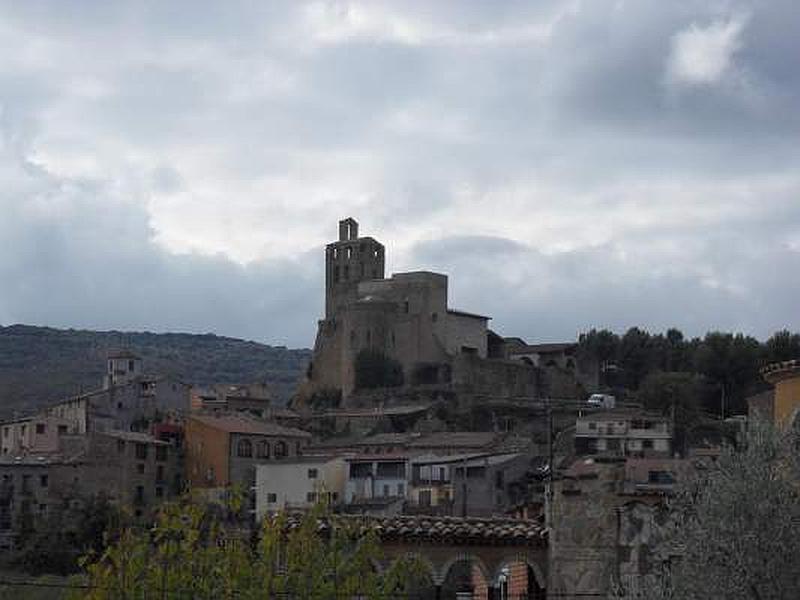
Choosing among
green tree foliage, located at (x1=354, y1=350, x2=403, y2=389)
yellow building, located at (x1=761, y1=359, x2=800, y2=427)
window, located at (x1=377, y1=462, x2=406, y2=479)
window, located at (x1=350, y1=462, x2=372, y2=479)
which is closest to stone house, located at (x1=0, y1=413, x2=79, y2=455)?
window, located at (x1=350, y1=462, x2=372, y2=479)

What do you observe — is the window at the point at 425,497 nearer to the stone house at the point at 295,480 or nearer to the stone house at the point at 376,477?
the stone house at the point at 376,477

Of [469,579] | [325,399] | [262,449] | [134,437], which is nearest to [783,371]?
[469,579]

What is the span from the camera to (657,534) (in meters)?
30.1

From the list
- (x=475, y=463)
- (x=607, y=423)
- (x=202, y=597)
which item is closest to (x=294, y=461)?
(x=475, y=463)

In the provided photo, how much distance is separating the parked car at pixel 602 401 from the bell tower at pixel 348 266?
24554 millimetres

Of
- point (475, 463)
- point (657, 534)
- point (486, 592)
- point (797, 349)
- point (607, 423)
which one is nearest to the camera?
point (657, 534)

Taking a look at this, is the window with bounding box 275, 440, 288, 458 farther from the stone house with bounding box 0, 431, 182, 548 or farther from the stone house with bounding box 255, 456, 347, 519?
the stone house with bounding box 255, 456, 347, 519

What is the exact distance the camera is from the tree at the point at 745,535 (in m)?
23.8

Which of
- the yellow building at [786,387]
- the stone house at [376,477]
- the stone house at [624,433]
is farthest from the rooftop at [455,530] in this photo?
the stone house at [624,433]

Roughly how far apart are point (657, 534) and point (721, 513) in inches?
241

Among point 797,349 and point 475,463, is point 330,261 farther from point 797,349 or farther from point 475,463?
point 475,463

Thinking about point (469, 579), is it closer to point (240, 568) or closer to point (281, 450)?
point (240, 568)

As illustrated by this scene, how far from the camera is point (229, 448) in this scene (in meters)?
91.3

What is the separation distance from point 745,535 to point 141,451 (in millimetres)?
70519
